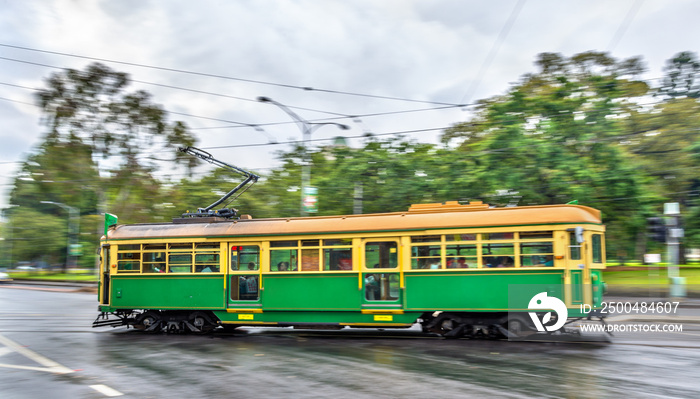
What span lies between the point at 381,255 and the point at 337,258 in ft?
3.35

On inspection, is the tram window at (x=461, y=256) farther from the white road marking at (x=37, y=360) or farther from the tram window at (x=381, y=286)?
the white road marking at (x=37, y=360)

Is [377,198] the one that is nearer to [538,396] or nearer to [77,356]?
[77,356]

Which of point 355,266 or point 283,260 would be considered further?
point 283,260

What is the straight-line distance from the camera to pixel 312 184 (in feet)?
87.5

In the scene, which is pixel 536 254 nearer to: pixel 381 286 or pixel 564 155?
pixel 381 286

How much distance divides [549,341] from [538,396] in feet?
15.1

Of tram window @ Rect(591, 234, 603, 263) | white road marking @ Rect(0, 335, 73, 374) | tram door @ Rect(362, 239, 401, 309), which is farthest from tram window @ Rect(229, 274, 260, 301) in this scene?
tram window @ Rect(591, 234, 603, 263)

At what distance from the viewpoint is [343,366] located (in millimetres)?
9203

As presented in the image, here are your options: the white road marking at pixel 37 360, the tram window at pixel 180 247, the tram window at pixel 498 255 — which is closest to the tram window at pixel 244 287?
the tram window at pixel 180 247

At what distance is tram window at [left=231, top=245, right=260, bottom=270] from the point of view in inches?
527

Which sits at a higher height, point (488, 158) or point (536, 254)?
point (488, 158)

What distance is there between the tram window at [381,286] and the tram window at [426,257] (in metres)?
0.53

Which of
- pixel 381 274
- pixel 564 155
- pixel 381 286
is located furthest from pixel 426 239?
pixel 564 155

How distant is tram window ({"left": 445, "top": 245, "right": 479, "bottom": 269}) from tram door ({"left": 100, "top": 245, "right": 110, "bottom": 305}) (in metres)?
8.82
